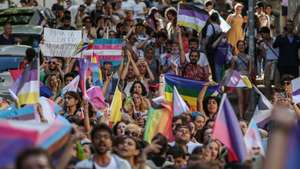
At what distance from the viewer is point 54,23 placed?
26.6m

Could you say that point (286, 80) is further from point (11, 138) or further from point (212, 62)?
point (11, 138)

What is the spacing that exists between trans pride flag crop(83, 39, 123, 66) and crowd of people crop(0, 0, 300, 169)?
15 cm

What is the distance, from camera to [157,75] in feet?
65.7

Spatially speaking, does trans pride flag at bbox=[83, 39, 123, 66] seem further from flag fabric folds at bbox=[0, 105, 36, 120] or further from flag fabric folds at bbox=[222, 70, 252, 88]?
flag fabric folds at bbox=[0, 105, 36, 120]

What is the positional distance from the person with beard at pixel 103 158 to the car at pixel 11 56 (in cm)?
1262

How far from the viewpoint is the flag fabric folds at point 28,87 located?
14.2 metres

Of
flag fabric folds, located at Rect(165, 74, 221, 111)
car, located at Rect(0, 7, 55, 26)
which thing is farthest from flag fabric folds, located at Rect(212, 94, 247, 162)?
car, located at Rect(0, 7, 55, 26)

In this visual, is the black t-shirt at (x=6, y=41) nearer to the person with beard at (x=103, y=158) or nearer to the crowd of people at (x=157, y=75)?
the crowd of people at (x=157, y=75)

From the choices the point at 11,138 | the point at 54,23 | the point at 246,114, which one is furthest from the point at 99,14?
the point at 11,138

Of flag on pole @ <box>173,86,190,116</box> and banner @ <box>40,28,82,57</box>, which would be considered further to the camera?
banner @ <box>40,28,82,57</box>

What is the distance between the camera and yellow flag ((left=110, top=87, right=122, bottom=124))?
48.5 feet

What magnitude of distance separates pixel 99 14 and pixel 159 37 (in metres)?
5.43

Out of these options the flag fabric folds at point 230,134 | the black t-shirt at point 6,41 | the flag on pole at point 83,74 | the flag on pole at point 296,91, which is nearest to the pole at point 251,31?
the flag on pole at point 83,74

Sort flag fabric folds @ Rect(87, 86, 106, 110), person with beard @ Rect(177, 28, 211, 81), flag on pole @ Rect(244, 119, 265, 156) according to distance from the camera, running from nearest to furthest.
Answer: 1. flag on pole @ Rect(244, 119, 265, 156)
2. flag fabric folds @ Rect(87, 86, 106, 110)
3. person with beard @ Rect(177, 28, 211, 81)
